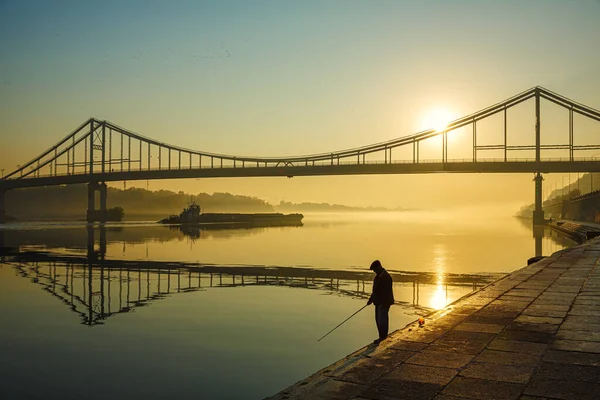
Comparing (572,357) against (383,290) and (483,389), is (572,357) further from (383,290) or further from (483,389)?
(383,290)

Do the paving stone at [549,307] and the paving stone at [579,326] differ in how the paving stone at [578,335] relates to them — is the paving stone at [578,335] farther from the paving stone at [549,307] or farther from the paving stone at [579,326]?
the paving stone at [549,307]

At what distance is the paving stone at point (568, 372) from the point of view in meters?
7.48

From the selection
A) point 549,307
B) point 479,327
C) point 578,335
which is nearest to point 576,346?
point 578,335

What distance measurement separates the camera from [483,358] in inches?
338

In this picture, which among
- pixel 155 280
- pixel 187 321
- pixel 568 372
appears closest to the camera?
pixel 568 372

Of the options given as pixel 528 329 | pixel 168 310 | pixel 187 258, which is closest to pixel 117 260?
pixel 187 258

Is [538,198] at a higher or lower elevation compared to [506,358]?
higher

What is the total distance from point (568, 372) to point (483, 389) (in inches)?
62.5

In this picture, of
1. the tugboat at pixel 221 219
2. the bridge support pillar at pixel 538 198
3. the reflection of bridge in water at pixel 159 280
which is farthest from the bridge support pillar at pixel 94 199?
the reflection of bridge in water at pixel 159 280

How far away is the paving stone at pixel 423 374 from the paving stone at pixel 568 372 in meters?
1.20

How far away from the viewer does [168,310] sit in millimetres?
16344

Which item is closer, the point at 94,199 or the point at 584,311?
the point at 584,311

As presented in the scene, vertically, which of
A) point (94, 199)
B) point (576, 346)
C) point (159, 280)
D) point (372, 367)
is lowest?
point (159, 280)

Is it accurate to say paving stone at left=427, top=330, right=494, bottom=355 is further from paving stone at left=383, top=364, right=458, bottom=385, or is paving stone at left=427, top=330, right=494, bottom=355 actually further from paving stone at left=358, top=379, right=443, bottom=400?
paving stone at left=358, top=379, right=443, bottom=400
